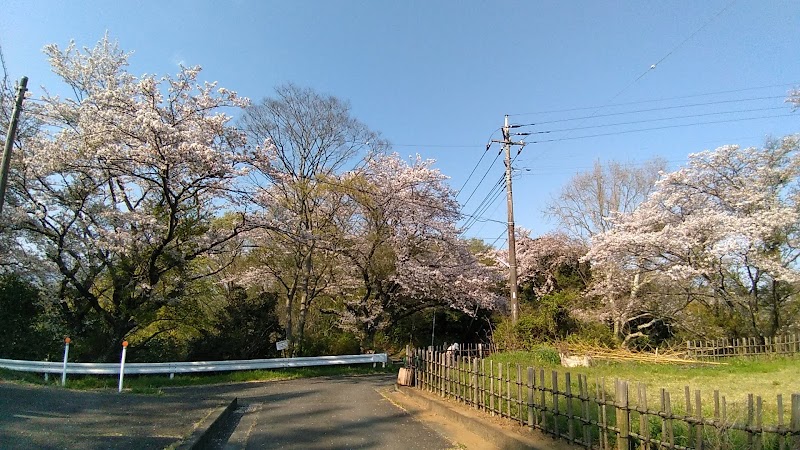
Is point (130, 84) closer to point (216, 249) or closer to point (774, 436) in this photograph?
point (216, 249)

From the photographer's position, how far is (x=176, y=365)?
17.5 m

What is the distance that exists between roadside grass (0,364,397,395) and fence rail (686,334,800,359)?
40.8 feet

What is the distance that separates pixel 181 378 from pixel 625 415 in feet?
54.3

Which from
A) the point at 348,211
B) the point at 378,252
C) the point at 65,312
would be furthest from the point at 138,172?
the point at 378,252

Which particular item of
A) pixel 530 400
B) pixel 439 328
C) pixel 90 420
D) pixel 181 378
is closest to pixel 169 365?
pixel 181 378

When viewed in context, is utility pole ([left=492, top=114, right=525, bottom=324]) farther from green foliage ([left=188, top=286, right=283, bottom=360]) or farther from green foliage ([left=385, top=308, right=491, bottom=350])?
green foliage ([left=188, top=286, right=283, bottom=360])

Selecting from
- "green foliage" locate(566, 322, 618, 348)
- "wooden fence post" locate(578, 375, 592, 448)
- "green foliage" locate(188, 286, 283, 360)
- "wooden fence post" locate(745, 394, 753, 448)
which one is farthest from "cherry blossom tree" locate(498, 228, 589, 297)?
"wooden fence post" locate(745, 394, 753, 448)

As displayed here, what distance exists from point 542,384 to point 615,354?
396 inches

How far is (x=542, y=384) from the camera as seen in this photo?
7039 mm

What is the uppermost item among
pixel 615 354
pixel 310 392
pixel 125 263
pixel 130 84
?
pixel 130 84

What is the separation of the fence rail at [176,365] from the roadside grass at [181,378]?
24 centimetres

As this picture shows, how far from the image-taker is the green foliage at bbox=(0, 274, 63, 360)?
15922 mm

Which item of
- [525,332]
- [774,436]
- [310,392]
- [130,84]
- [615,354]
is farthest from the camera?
[525,332]

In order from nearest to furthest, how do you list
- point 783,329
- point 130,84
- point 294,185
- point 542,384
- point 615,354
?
1. point 542,384
2. point 615,354
3. point 130,84
4. point 783,329
5. point 294,185
